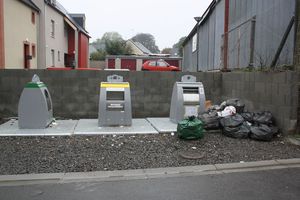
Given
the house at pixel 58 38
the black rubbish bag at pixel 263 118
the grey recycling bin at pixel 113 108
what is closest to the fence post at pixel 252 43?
the black rubbish bag at pixel 263 118

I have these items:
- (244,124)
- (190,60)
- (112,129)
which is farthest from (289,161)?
(190,60)

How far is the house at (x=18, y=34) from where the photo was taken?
16578mm

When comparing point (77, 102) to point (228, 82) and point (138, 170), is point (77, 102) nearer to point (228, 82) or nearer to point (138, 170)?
point (228, 82)

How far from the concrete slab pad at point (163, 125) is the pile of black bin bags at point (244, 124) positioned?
74cm

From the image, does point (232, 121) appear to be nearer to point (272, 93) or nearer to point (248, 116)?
point (248, 116)

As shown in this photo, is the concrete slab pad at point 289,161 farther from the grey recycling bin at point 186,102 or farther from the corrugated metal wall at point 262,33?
the grey recycling bin at point 186,102

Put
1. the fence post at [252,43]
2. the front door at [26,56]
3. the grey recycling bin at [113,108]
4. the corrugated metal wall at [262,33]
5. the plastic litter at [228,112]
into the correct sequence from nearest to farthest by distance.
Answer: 1. the plastic litter at [228,112]
2. the grey recycling bin at [113,108]
3. the corrugated metal wall at [262,33]
4. the fence post at [252,43]
5. the front door at [26,56]

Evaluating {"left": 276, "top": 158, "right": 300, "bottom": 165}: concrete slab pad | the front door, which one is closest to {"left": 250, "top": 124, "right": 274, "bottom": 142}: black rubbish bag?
{"left": 276, "top": 158, "right": 300, "bottom": 165}: concrete slab pad

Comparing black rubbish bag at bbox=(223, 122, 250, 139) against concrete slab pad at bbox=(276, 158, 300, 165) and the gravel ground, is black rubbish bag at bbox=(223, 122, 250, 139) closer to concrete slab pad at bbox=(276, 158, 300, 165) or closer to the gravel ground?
the gravel ground

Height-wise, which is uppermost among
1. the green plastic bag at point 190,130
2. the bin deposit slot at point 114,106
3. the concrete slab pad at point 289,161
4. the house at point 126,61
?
the house at point 126,61

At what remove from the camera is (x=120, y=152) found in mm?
6430

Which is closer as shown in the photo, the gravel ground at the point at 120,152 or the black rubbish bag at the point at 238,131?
the gravel ground at the point at 120,152

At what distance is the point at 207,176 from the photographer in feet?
17.5

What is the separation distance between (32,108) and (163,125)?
3.01 m
